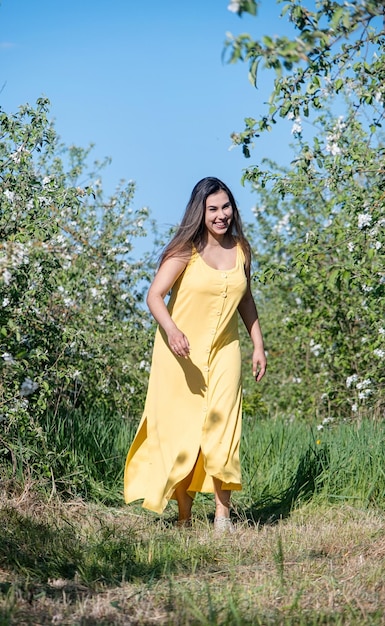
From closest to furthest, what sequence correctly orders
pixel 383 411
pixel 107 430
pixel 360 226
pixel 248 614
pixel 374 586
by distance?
pixel 248 614 < pixel 374 586 < pixel 360 226 < pixel 107 430 < pixel 383 411

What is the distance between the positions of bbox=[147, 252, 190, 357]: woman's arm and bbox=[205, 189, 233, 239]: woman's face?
0.23m

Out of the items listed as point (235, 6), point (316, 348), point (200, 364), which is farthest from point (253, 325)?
point (316, 348)

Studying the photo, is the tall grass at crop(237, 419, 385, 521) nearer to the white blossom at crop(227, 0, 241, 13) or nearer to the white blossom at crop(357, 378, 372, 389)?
the white blossom at crop(357, 378, 372, 389)

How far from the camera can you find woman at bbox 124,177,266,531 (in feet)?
17.1

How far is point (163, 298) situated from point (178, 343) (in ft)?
1.13

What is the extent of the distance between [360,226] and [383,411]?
2911 millimetres

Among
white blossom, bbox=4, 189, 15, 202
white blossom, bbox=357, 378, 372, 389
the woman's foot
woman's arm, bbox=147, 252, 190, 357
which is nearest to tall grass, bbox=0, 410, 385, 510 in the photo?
white blossom, bbox=357, 378, 372, 389

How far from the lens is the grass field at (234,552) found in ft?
11.9

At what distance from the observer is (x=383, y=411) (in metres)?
7.99

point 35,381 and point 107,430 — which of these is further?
point 107,430

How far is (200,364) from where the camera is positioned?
17.2 feet

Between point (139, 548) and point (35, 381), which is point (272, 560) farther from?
point (35, 381)

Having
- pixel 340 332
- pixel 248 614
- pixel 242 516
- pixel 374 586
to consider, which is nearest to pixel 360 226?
pixel 242 516

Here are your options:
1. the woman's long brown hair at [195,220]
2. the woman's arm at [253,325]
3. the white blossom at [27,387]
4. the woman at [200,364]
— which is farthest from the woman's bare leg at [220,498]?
the woman's long brown hair at [195,220]
